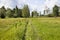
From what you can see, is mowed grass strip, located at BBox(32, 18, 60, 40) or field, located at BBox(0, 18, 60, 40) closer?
field, located at BBox(0, 18, 60, 40)

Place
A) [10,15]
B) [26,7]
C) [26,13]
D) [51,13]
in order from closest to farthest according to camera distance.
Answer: [10,15]
[51,13]
[26,13]
[26,7]

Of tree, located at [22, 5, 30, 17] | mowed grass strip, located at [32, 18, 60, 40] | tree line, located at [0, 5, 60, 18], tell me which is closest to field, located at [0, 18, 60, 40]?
mowed grass strip, located at [32, 18, 60, 40]

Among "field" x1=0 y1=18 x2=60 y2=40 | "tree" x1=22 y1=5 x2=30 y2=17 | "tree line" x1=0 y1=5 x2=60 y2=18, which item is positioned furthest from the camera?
"tree" x1=22 y1=5 x2=30 y2=17

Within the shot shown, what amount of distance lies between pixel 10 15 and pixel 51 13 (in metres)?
38.0

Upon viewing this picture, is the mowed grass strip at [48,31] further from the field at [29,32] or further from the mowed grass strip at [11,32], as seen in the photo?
the mowed grass strip at [11,32]

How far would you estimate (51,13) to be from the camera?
482ft

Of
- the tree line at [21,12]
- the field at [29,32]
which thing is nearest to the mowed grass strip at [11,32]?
the field at [29,32]

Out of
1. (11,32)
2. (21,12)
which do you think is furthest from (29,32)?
(21,12)

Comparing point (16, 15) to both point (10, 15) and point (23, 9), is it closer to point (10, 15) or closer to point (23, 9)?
point (10, 15)

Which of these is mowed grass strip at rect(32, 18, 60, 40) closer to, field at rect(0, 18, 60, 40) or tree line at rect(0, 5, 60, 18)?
field at rect(0, 18, 60, 40)

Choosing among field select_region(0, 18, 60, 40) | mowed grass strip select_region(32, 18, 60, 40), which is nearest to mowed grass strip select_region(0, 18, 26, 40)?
field select_region(0, 18, 60, 40)

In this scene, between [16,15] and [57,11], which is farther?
[57,11]

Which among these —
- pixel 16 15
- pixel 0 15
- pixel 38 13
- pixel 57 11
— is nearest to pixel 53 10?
pixel 57 11

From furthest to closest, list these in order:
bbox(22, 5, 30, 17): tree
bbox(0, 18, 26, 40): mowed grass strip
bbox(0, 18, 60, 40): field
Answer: bbox(22, 5, 30, 17): tree → bbox(0, 18, 60, 40): field → bbox(0, 18, 26, 40): mowed grass strip
